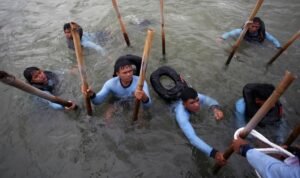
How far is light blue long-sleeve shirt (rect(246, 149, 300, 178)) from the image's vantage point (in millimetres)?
2791

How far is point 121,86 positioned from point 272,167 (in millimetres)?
3539

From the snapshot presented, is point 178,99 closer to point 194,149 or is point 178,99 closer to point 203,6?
point 194,149

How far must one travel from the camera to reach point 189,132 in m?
4.93

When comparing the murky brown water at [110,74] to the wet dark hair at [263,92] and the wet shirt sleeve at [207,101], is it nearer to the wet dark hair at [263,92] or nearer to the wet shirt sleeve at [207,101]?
the wet shirt sleeve at [207,101]

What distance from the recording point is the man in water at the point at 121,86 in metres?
5.24

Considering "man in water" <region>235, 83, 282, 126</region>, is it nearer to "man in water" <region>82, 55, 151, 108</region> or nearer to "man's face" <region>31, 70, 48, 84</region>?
"man in water" <region>82, 55, 151, 108</region>

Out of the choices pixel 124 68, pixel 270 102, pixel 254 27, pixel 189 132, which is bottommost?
pixel 189 132

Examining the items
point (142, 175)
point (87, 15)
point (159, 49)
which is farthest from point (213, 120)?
point (87, 15)

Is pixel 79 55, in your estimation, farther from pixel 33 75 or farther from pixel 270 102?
pixel 270 102

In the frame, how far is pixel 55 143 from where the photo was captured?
18.5 ft

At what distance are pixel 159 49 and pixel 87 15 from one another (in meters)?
3.88

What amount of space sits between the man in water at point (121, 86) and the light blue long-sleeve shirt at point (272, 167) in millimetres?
2533

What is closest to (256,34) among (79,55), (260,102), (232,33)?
(232,33)

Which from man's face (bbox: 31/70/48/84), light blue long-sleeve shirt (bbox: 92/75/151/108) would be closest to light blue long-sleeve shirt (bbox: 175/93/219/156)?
light blue long-sleeve shirt (bbox: 92/75/151/108)
